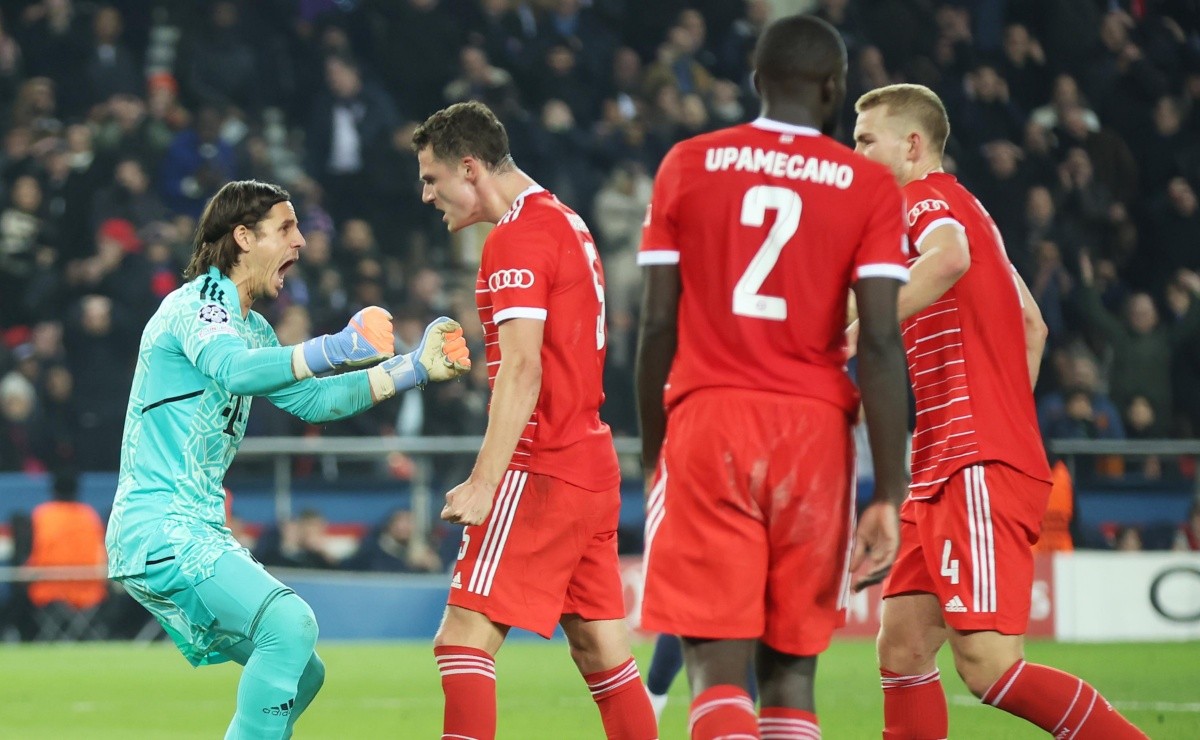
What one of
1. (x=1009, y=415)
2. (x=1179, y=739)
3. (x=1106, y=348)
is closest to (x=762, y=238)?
(x=1009, y=415)

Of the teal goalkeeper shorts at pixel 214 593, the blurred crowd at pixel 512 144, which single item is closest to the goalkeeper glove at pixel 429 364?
the teal goalkeeper shorts at pixel 214 593

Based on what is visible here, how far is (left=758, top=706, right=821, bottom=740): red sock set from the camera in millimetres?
4395

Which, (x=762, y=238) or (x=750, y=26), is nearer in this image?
(x=762, y=238)

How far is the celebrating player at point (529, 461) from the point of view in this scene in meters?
5.39

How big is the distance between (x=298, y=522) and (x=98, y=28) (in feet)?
20.3

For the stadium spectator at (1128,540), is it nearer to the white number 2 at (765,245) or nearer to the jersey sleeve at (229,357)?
the jersey sleeve at (229,357)

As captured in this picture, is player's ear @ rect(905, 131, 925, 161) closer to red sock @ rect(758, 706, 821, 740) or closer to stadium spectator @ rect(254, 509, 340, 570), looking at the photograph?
red sock @ rect(758, 706, 821, 740)

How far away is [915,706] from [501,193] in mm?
2147

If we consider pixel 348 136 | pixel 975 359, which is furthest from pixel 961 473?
pixel 348 136

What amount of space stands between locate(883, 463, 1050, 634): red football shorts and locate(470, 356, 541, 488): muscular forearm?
1.36 m

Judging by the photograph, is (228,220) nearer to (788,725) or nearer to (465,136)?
(465,136)

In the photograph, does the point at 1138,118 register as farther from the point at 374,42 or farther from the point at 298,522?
the point at 298,522

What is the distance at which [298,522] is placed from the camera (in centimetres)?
1509

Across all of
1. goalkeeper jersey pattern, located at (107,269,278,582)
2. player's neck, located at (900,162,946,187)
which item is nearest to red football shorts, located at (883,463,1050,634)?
player's neck, located at (900,162,946,187)
